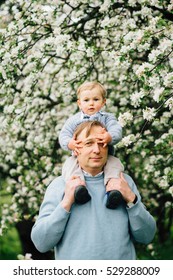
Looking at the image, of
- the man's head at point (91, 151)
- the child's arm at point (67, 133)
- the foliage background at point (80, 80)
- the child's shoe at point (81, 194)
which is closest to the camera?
the child's shoe at point (81, 194)

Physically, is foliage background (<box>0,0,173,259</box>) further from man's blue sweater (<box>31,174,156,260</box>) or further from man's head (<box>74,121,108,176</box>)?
man's blue sweater (<box>31,174,156,260</box>)

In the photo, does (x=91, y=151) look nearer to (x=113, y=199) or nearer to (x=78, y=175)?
(x=78, y=175)

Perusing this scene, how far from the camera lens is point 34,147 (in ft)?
Answer: 20.0

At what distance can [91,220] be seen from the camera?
271 cm

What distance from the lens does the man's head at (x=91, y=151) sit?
279 cm

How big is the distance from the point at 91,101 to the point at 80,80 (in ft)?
6.75

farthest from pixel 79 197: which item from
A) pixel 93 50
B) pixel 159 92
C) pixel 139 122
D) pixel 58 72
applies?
pixel 58 72

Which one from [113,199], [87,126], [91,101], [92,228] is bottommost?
[92,228]

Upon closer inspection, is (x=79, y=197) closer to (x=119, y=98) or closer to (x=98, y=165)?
(x=98, y=165)

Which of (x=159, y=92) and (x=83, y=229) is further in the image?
(x=159, y=92)

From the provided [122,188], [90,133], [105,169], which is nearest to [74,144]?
[90,133]

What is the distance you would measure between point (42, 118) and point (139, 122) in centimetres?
136

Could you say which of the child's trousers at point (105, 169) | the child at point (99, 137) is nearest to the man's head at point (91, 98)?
the child at point (99, 137)

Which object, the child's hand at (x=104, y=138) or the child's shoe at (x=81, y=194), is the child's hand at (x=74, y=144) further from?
the child's shoe at (x=81, y=194)
